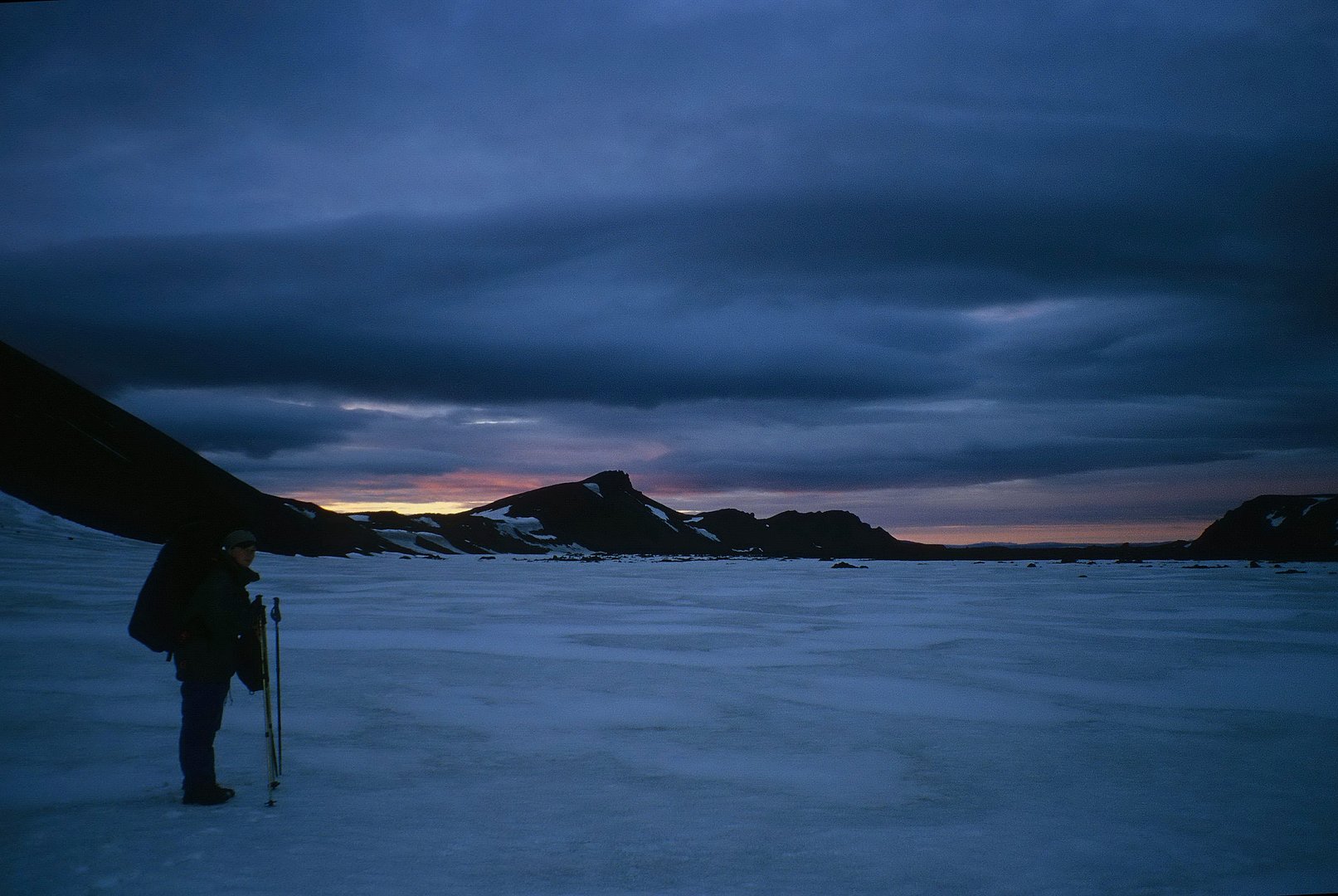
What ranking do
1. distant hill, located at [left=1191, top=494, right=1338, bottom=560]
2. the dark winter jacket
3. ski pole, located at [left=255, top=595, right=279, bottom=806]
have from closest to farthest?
the dark winter jacket
ski pole, located at [left=255, top=595, right=279, bottom=806]
distant hill, located at [left=1191, top=494, right=1338, bottom=560]

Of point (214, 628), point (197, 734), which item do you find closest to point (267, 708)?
point (197, 734)

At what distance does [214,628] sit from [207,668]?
0.27 meters

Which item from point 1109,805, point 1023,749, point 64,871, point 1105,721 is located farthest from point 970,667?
point 64,871

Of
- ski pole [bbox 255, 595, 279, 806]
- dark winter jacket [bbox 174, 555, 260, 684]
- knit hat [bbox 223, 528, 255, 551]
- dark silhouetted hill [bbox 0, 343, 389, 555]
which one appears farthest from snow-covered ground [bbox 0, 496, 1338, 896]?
dark silhouetted hill [bbox 0, 343, 389, 555]

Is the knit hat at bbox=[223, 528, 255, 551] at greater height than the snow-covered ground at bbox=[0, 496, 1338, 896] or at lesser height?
greater

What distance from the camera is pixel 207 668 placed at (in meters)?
5.48

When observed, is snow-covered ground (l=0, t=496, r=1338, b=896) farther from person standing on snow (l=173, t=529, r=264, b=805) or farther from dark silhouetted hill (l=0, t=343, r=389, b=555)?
dark silhouetted hill (l=0, t=343, r=389, b=555)

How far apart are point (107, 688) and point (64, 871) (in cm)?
625

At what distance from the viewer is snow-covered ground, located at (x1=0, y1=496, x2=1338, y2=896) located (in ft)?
14.8

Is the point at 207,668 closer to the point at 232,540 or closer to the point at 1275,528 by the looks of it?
the point at 232,540

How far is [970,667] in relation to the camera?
11.9 m

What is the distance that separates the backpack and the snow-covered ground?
1.16 metres

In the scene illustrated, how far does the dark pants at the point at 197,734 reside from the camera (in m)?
5.48

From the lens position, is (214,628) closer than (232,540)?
Yes
